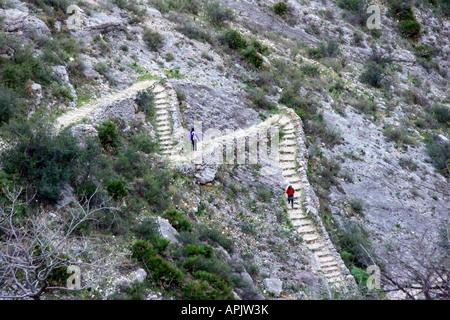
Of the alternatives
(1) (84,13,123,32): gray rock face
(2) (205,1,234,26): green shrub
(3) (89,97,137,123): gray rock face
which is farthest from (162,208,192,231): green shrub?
(2) (205,1,234,26): green shrub

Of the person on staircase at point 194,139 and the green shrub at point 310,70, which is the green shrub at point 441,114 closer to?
the green shrub at point 310,70

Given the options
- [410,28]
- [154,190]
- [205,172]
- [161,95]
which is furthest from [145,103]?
[410,28]

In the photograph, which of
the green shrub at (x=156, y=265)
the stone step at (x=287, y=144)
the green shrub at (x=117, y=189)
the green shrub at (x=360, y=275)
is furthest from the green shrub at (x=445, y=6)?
the green shrub at (x=156, y=265)

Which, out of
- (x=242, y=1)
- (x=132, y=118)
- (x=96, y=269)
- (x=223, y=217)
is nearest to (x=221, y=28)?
(x=242, y=1)

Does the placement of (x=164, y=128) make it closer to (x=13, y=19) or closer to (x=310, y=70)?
(x=13, y=19)

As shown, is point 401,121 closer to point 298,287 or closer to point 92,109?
point 298,287

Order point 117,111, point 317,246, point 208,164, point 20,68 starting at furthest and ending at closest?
point 117,111, point 208,164, point 317,246, point 20,68

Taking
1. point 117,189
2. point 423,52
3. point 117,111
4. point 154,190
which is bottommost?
point 117,111
